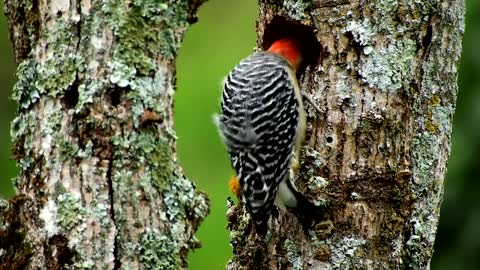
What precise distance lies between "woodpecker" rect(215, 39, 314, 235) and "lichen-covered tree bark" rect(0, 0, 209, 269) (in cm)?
95

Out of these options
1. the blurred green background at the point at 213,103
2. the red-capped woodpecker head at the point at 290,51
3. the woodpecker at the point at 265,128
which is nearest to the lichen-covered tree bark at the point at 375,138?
the woodpecker at the point at 265,128

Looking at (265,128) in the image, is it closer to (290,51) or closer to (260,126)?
(260,126)

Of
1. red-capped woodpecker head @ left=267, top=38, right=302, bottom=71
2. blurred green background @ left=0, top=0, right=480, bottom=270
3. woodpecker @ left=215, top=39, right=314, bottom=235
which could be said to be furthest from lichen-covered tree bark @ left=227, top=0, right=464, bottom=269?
blurred green background @ left=0, top=0, right=480, bottom=270

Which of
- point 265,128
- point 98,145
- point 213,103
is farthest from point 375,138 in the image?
point 213,103

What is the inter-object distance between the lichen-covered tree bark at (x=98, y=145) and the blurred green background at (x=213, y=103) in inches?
111

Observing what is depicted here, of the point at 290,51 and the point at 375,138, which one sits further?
the point at 290,51

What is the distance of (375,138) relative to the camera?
4.96m

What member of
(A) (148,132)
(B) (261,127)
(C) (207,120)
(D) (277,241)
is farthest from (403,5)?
(C) (207,120)

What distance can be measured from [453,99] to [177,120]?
499 centimetres

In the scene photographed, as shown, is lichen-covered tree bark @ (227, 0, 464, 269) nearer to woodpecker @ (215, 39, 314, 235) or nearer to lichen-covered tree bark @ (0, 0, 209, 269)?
woodpecker @ (215, 39, 314, 235)

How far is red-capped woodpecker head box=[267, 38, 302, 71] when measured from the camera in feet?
18.2

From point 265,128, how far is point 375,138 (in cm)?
60

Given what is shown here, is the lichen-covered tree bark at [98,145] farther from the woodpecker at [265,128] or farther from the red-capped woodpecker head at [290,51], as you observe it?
the red-capped woodpecker head at [290,51]

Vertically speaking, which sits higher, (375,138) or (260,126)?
(260,126)
